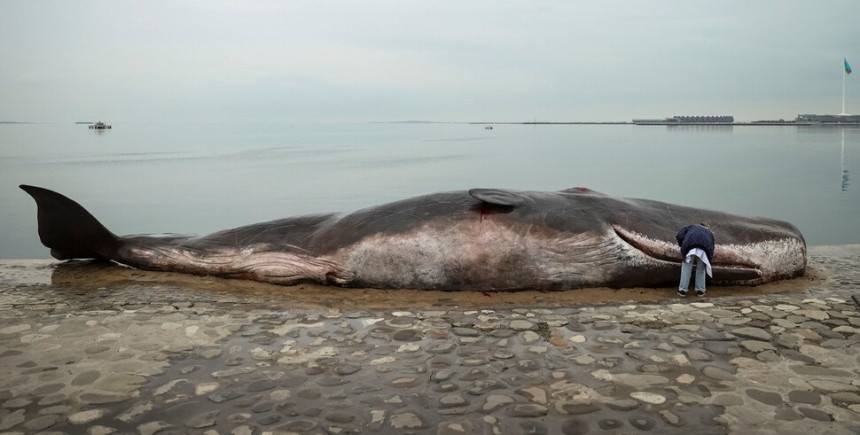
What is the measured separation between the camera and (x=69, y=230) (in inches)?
366

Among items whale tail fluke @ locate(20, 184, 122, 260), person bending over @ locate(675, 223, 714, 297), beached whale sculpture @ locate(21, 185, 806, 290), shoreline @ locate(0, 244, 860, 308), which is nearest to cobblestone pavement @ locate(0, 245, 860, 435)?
shoreline @ locate(0, 244, 860, 308)

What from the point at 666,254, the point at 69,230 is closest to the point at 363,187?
the point at 69,230

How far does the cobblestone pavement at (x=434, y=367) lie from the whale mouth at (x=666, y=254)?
3.03 ft

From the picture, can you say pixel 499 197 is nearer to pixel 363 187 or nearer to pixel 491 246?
pixel 491 246

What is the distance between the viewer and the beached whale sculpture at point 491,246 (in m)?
8.14

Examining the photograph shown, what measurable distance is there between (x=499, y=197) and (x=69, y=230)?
679cm

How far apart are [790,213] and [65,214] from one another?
19387mm

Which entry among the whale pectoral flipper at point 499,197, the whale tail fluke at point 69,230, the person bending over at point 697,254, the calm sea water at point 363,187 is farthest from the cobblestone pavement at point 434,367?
the calm sea water at point 363,187

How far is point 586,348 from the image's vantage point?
5445mm

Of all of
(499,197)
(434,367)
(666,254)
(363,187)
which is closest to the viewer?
(434,367)

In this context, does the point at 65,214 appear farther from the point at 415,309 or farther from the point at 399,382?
the point at 399,382

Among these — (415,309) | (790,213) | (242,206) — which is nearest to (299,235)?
(415,309)

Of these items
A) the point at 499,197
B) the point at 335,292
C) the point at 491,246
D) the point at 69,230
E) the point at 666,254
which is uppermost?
the point at 499,197

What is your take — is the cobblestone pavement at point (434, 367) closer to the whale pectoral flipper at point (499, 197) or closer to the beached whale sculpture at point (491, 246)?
the beached whale sculpture at point (491, 246)
